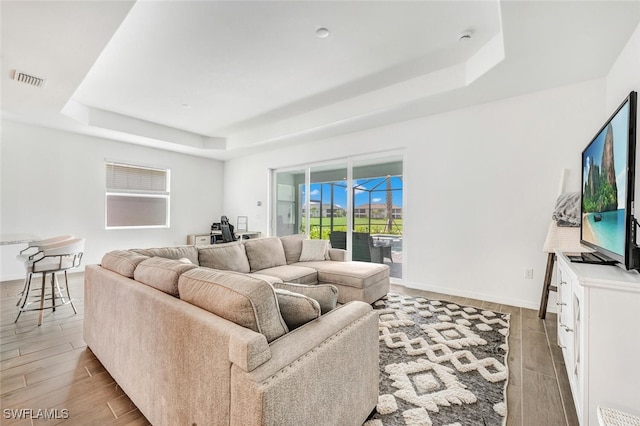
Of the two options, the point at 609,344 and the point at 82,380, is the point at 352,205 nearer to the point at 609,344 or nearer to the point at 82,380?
the point at 609,344

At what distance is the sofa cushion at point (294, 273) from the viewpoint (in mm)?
3024

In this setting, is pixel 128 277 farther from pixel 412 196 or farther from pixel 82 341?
pixel 412 196

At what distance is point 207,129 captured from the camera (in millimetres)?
5512

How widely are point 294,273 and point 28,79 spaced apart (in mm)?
3583

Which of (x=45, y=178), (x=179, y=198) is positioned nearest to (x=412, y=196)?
(x=179, y=198)

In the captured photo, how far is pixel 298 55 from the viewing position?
9.46ft

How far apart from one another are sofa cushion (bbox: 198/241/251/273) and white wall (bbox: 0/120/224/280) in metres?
3.64

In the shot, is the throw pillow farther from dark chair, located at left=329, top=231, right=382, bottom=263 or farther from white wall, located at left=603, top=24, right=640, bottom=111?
white wall, located at left=603, top=24, right=640, bottom=111

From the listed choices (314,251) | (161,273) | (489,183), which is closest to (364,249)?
(314,251)

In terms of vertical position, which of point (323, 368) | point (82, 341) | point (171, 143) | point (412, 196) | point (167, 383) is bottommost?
point (82, 341)

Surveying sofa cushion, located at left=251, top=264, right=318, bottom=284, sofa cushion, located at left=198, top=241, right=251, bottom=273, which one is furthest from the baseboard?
sofa cushion, located at left=198, top=241, right=251, bottom=273

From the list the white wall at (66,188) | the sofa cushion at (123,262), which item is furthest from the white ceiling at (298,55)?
the sofa cushion at (123,262)

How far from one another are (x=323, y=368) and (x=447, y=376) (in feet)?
4.21

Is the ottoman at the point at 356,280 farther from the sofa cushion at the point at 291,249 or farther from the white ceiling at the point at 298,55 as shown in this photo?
the white ceiling at the point at 298,55
